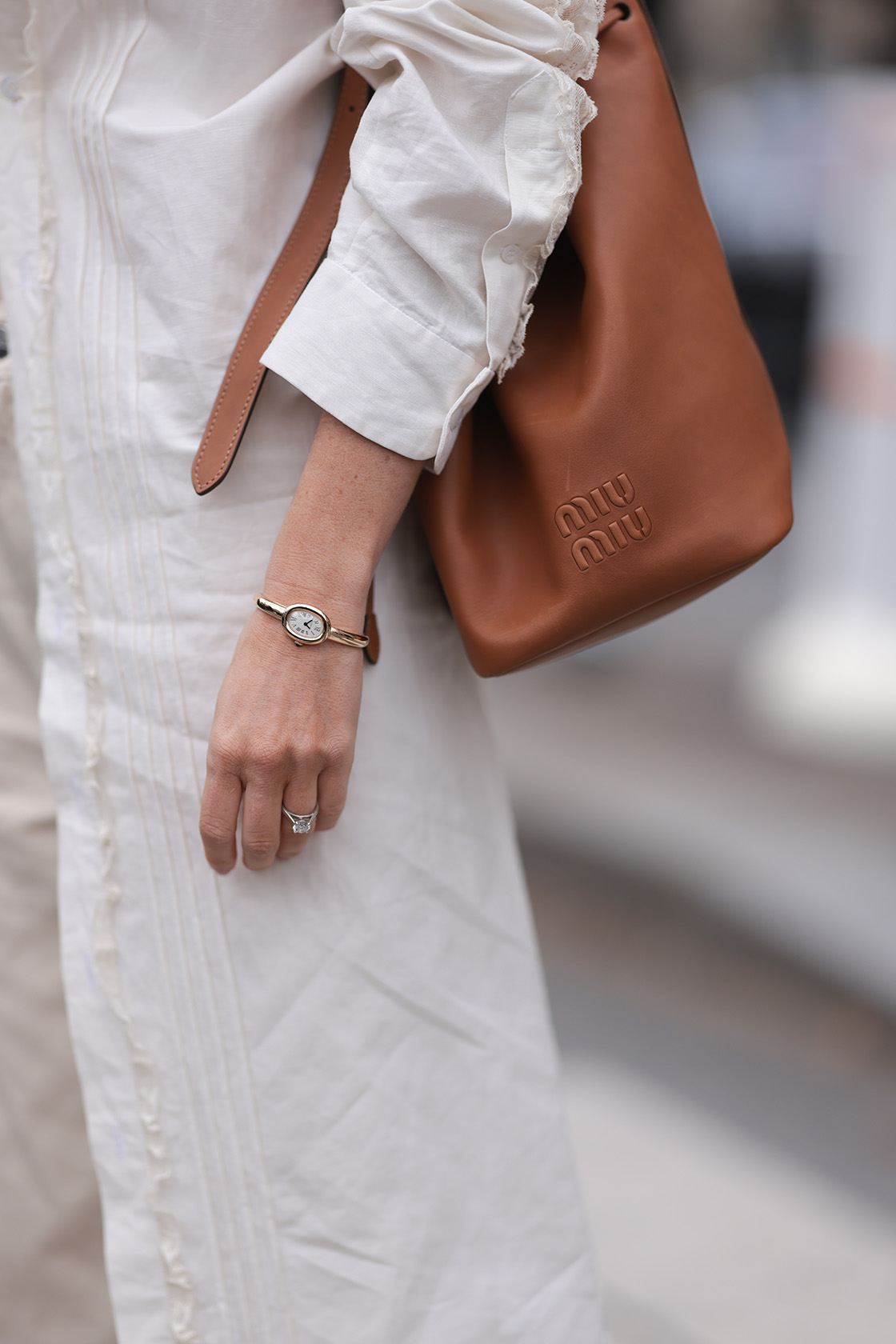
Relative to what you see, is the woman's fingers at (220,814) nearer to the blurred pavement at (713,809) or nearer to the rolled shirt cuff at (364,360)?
the rolled shirt cuff at (364,360)

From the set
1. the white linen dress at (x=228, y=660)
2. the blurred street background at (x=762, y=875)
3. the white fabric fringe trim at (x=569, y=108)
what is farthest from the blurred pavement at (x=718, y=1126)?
the white fabric fringe trim at (x=569, y=108)

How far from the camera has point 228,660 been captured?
0.70m

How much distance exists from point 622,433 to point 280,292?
0.21 meters

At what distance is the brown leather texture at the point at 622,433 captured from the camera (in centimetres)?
68

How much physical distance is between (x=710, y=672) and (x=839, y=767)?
856 mm

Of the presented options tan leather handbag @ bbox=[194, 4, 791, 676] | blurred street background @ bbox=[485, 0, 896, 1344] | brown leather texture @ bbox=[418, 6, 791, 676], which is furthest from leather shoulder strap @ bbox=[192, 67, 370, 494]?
blurred street background @ bbox=[485, 0, 896, 1344]

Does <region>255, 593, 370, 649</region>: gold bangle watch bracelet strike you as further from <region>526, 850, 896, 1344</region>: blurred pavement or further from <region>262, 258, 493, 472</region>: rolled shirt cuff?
<region>526, 850, 896, 1344</region>: blurred pavement

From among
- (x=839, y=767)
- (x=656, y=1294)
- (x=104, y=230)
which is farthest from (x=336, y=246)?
(x=839, y=767)

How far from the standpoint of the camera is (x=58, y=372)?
0.72 meters

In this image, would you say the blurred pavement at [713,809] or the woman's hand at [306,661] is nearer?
the woman's hand at [306,661]

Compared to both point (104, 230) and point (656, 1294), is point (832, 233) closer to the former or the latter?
point (656, 1294)

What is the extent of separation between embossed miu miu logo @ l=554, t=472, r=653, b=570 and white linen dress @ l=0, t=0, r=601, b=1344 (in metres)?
0.09

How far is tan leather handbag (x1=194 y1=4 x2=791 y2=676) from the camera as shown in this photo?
68 centimetres

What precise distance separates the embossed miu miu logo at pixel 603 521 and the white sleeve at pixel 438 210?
87mm
